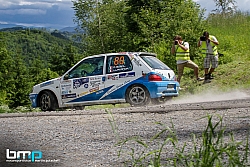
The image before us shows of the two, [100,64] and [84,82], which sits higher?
[100,64]

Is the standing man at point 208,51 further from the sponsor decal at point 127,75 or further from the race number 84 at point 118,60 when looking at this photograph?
the sponsor decal at point 127,75

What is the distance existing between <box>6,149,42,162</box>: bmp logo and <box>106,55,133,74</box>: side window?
7520 mm

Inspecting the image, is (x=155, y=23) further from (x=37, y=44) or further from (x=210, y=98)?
(x=37, y=44)

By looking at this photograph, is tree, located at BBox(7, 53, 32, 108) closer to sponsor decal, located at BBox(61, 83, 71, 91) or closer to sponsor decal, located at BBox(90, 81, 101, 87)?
sponsor decal, located at BBox(61, 83, 71, 91)

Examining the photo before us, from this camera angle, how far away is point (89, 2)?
65312mm

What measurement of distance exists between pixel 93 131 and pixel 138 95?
5244 mm

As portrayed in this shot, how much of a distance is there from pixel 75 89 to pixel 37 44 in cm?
17735

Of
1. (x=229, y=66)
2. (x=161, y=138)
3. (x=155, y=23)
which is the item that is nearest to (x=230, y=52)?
(x=229, y=66)

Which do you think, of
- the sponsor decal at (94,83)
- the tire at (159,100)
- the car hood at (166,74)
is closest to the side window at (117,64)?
the sponsor decal at (94,83)

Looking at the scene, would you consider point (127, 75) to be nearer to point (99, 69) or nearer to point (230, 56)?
point (99, 69)

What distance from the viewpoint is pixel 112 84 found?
1473cm

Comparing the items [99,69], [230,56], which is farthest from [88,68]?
[230,56]

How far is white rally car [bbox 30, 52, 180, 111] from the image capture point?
1438 centimetres

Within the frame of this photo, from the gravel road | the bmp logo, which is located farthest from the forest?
the bmp logo
